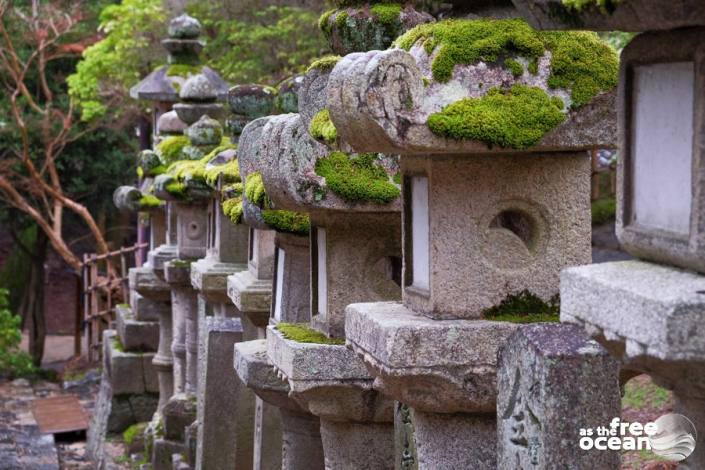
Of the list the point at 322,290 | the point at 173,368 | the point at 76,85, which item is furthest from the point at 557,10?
the point at 76,85

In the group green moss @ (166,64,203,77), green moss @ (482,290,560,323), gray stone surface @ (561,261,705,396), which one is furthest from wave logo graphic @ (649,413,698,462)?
green moss @ (166,64,203,77)

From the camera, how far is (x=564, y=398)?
445 cm

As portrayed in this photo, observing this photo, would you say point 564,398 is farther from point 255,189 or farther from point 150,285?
point 150,285

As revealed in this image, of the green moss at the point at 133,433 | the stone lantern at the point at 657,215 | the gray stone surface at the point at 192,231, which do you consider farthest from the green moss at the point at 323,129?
the green moss at the point at 133,433

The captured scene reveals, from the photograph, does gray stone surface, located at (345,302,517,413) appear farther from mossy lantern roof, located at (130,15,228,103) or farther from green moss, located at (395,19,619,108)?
mossy lantern roof, located at (130,15,228,103)

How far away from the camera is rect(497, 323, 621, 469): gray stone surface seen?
444 centimetres

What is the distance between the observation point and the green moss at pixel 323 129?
6.64 m

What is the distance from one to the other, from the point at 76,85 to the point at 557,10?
19722 millimetres

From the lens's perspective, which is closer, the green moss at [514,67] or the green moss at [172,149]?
the green moss at [514,67]

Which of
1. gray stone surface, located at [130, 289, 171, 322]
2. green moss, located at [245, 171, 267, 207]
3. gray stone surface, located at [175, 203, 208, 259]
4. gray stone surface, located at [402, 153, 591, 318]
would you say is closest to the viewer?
gray stone surface, located at [402, 153, 591, 318]

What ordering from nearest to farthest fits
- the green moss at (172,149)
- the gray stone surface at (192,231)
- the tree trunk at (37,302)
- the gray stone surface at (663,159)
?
the gray stone surface at (663,159) → the gray stone surface at (192,231) → the green moss at (172,149) → the tree trunk at (37,302)

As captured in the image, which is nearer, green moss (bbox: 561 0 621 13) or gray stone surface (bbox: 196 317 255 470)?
green moss (bbox: 561 0 621 13)

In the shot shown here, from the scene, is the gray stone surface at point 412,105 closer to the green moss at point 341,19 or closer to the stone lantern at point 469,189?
the stone lantern at point 469,189

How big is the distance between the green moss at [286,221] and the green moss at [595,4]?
163 inches
